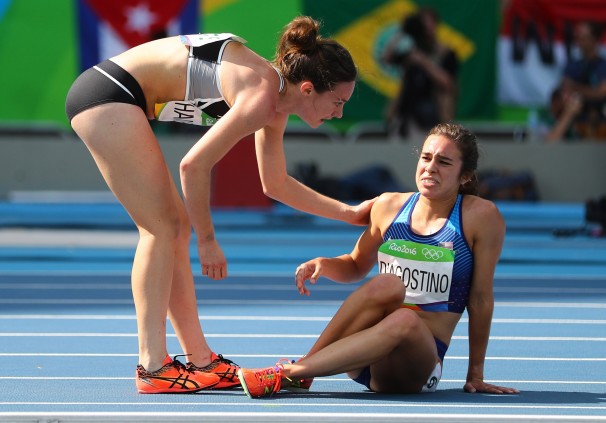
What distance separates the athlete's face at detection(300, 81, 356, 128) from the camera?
15.6ft

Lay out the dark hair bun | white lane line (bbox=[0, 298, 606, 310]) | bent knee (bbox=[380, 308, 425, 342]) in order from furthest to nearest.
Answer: white lane line (bbox=[0, 298, 606, 310])
the dark hair bun
bent knee (bbox=[380, 308, 425, 342])

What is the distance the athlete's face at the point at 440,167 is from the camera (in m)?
4.94

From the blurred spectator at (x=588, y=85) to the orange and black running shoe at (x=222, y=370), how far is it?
11219 mm

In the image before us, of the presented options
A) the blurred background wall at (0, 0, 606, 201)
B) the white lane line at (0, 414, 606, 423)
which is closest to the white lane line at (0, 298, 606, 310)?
the white lane line at (0, 414, 606, 423)

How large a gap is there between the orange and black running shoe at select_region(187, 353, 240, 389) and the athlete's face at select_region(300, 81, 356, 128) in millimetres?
1037

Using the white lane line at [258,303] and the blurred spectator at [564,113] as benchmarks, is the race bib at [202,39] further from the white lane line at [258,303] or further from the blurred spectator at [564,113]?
the blurred spectator at [564,113]

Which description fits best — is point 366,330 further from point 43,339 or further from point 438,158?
point 43,339

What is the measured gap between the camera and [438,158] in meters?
4.94

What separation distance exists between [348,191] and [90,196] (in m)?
3.50

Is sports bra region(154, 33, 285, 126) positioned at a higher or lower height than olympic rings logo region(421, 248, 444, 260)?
higher

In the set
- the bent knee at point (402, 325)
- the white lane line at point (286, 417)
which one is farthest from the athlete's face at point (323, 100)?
the white lane line at point (286, 417)

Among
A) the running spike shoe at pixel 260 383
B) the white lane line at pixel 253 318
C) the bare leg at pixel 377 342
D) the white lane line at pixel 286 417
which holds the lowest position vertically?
the white lane line at pixel 253 318

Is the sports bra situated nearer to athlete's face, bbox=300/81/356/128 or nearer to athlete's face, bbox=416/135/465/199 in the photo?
athlete's face, bbox=300/81/356/128

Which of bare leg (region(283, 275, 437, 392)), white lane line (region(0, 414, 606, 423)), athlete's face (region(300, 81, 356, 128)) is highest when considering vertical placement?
athlete's face (region(300, 81, 356, 128))
